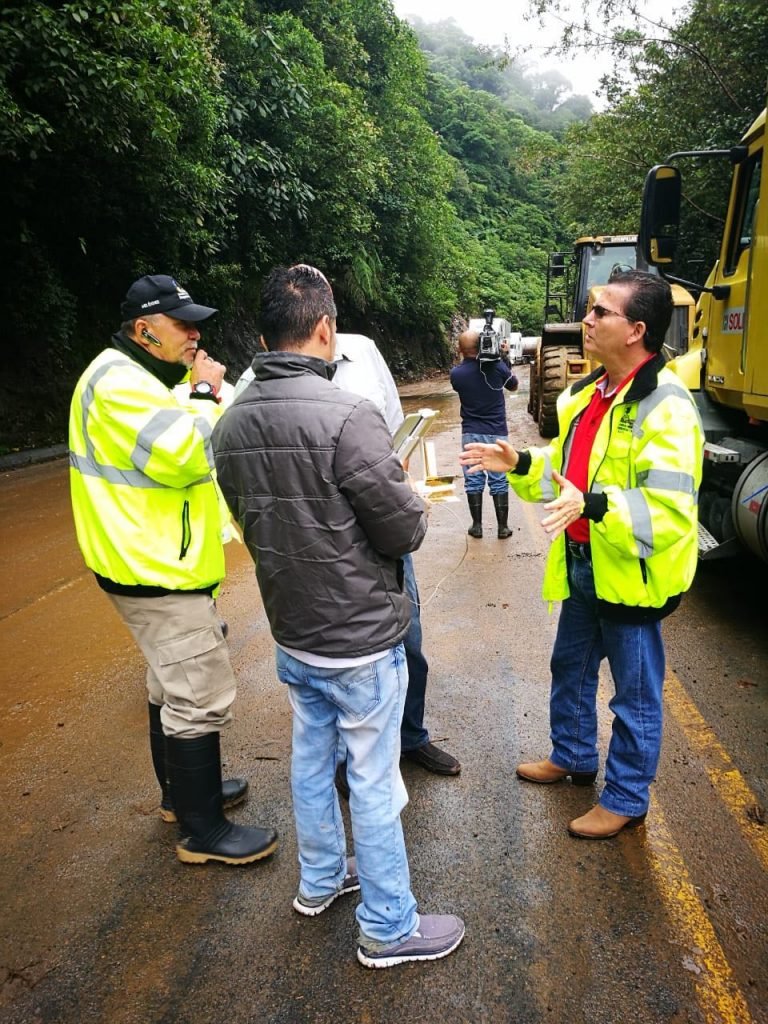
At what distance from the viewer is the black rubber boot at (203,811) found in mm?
2555

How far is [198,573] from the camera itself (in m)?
2.47

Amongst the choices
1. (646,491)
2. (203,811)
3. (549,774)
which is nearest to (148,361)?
(203,811)

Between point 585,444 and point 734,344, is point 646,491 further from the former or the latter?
point 734,344

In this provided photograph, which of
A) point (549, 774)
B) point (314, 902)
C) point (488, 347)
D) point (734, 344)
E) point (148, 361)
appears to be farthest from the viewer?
point (488, 347)

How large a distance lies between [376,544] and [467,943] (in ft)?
4.33

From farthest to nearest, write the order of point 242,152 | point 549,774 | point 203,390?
point 242,152 < point 549,774 < point 203,390

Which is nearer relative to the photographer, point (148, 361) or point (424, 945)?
point (424, 945)

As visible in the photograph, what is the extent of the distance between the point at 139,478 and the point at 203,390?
0.43 meters

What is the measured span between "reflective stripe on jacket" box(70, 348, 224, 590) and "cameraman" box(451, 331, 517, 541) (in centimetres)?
428

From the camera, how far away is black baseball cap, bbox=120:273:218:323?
242 centimetres

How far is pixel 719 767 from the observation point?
3.06 meters

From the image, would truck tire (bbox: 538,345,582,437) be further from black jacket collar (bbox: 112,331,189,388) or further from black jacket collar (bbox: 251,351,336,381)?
black jacket collar (bbox: 251,351,336,381)

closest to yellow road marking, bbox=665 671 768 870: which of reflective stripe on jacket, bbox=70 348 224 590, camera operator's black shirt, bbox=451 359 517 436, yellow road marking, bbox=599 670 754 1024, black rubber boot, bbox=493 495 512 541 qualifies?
yellow road marking, bbox=599 670 754 1024

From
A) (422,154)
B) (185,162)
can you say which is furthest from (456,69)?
(185,162)
